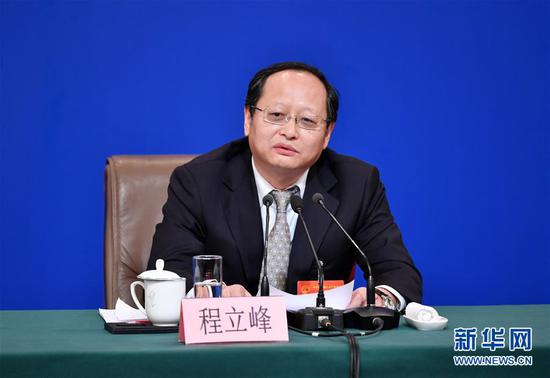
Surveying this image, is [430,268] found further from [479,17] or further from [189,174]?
[189,174]

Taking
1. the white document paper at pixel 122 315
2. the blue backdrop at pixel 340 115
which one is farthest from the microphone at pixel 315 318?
the blue backdrop at pixel 340 115

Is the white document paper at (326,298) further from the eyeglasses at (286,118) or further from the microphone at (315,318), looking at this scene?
the eyeglasses at (286,118)

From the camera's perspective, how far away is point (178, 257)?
210cm

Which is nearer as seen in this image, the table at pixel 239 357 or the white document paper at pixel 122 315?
the table at pixel 239 357

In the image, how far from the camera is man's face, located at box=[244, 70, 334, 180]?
2.27 m

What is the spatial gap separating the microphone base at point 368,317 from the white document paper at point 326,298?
100 millimetres

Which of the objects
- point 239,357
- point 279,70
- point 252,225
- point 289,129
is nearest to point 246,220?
point 252,225

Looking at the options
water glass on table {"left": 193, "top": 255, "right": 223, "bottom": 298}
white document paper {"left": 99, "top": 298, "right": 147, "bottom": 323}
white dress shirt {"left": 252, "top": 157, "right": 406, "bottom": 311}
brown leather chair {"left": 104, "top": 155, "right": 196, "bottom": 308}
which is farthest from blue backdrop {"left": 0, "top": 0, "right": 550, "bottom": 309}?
water glass on table {"left": 193, "top": 255, "right": 223, "bottom": 298}

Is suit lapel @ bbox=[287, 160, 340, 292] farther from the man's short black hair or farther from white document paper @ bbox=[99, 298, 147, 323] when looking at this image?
white document paper @ bbox=[99, 298, 147, 323]

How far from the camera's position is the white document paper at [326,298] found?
1.63m

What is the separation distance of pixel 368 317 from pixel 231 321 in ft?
0.99

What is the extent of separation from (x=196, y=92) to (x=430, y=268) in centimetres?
112

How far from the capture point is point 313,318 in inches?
58.4

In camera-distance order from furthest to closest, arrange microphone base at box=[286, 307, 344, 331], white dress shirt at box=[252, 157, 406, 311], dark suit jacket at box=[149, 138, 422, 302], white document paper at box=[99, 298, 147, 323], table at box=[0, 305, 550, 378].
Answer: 1. white dress shirt at box=[252, 157, 406, 311]
2. dark suit jacket at box=[149, 138, 422, 302]
3. white document paper at box=[99, 298, 147, 323]
4. microphone base at box=[286, 307, 344, 331]
5. table at box=[0, 305, 550, 378]
